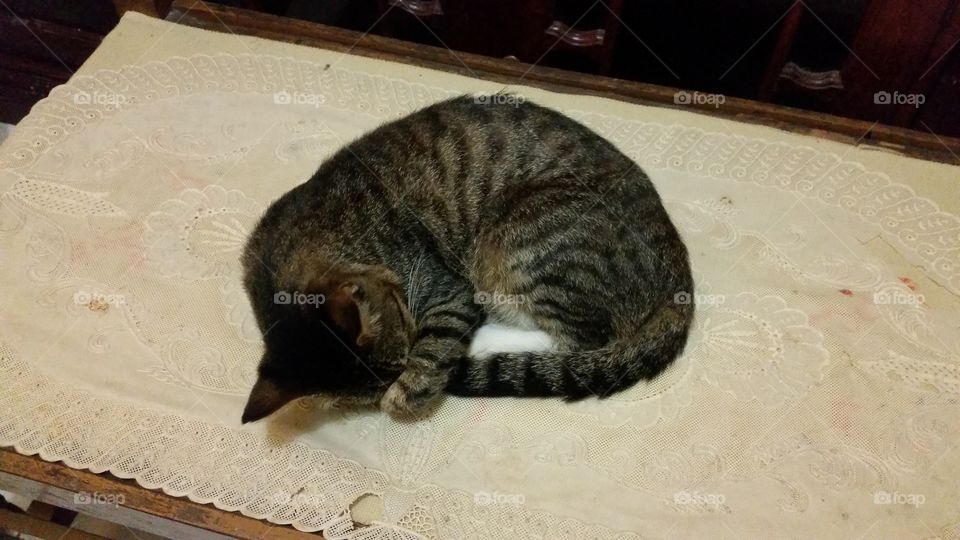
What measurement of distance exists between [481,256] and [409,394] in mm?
286

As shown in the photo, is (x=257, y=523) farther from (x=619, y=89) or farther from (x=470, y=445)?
(x=619, y=89)

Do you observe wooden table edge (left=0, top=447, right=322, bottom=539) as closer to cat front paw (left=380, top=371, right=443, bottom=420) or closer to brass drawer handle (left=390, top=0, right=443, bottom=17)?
cat front paw (left=380, top=371, right=443, bottom=420)

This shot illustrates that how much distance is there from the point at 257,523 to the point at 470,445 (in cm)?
32

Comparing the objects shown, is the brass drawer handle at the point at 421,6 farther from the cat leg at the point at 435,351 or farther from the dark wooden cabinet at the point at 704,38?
the cat leg at the point at 435,351

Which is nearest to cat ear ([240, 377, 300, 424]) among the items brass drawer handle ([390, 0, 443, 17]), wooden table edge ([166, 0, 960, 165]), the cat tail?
the cat tail

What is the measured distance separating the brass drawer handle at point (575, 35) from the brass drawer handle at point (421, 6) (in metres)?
0.27

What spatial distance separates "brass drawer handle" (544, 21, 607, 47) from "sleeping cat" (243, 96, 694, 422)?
1.68ft

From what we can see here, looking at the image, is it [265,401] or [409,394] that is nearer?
[265,401]

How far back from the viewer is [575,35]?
66.4 inches

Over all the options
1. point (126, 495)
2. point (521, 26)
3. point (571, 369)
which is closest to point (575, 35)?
point (521, 26)

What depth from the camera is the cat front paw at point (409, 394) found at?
3.46 ft

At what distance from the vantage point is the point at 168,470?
1.03 meters

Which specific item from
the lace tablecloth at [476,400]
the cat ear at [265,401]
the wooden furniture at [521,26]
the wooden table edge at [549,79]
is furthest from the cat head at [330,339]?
the wooden furniture at [521,26]

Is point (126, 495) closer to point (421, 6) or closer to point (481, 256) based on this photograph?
point (481, 256)
